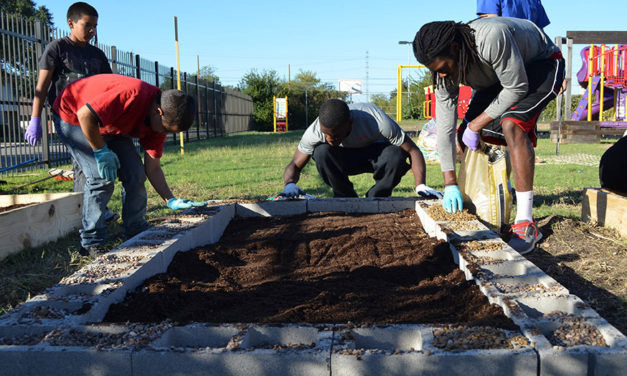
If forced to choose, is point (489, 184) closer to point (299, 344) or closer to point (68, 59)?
point (299, 344)

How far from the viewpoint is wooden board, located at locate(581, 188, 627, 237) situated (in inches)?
146

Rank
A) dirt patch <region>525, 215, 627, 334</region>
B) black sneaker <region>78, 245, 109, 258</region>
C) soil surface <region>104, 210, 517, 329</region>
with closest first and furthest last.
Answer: soil surface <region>104, 210, 517, 329</region> < dirt patch <region>525, 215, 627, 334</region> < black sneaker <region>78, 245, 109, 258</region>

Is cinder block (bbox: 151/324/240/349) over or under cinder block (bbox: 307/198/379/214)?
under

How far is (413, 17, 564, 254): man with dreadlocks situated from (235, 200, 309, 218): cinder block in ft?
4.06

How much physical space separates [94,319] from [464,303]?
1.48 meters

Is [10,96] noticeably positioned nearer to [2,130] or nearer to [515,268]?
[2,130]

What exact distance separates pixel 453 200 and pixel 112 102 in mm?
2344

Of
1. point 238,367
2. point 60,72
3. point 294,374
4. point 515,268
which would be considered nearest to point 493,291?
point 515,268

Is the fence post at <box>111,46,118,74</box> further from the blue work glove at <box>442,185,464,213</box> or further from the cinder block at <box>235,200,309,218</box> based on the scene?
the blue work glove at <box>442,185,464,213</box>

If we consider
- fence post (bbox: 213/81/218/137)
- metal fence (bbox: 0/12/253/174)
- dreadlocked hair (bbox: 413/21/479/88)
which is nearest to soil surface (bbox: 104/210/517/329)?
dreadlocked hair (bbox: 413/21/479/88)

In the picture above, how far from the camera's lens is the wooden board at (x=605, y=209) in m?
3.71

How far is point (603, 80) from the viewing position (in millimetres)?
13859

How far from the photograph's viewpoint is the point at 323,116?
160 inches

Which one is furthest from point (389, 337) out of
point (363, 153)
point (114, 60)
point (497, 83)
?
point (114, 60)
